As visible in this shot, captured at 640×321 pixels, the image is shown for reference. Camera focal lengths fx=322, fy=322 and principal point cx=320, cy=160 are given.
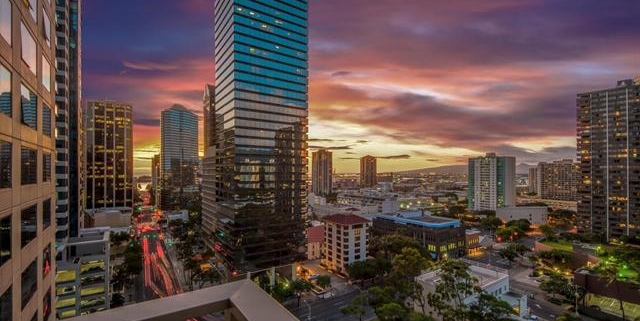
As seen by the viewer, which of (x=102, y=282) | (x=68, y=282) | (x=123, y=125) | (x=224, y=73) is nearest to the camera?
(x=68, y=282)

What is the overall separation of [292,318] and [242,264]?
1894 inches

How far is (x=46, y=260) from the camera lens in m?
10.2

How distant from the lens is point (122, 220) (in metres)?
83.9

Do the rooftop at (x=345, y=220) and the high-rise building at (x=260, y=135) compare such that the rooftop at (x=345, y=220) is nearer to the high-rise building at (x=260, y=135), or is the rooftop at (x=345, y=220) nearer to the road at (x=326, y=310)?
the high-rise building at (x=260, y=135)

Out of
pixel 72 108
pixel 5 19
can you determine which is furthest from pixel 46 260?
pixel 72 108

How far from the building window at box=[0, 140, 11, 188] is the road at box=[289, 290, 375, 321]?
34.8 metres

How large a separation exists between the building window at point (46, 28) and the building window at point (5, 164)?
5.65 metres

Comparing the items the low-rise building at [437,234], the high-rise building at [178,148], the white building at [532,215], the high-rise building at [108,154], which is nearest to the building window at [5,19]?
the low-rise building at [437,234]

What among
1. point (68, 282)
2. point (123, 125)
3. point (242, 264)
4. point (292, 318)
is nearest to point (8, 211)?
point (292, 318)

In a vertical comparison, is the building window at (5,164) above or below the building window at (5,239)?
above

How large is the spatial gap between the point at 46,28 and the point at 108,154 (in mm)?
113313

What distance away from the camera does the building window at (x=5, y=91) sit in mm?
6406

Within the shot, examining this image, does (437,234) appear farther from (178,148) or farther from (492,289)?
(178,148)

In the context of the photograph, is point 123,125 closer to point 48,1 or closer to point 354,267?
point 354,267
